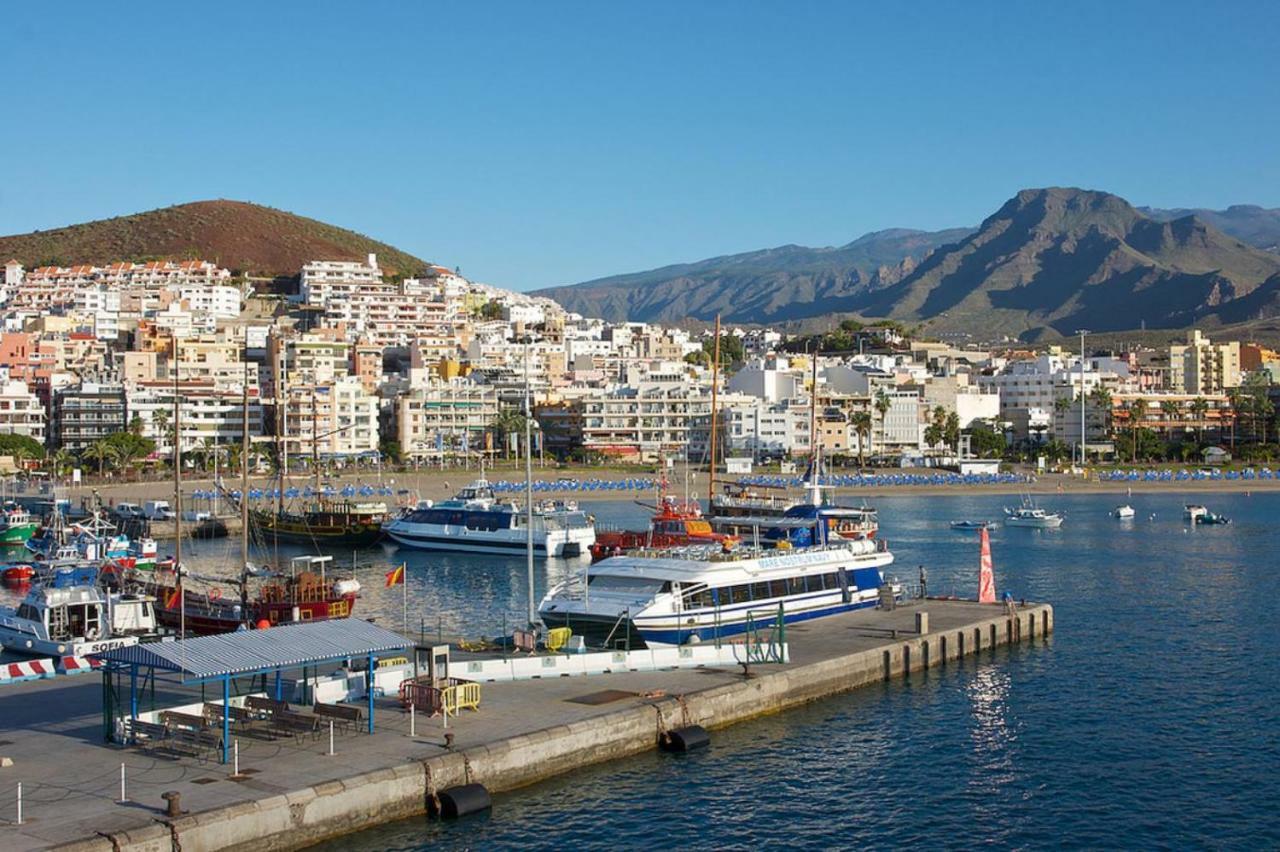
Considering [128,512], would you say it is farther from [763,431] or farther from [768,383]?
[768,383]

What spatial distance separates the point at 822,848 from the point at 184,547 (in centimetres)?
6020

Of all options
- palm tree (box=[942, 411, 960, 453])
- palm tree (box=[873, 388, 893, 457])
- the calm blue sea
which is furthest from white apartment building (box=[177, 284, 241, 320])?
the calm blue sea

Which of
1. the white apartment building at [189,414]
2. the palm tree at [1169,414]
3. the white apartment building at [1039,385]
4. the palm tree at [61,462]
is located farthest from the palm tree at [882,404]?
the palm tree at [61,462]

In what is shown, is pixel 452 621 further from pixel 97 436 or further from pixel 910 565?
pixel 97 436

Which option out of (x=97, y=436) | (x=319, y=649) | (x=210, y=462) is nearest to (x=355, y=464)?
(x=210, y=462)

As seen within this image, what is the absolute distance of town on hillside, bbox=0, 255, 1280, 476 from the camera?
12481cm

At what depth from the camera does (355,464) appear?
126 m

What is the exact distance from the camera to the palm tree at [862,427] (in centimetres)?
13975

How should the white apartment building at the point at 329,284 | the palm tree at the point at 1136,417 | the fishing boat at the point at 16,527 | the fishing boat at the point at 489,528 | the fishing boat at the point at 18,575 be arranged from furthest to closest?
the white apartment building at the point at 329,284 → the palm tree at the point at 1136,417 → the fishing boat at the point at 16,527 → the fishing boat at the point at 489,528 → the fishing boat at the point at 18,575

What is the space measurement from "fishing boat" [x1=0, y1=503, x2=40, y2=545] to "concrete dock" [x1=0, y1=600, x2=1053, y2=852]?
50903 millimetres

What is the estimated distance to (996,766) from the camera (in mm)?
28156

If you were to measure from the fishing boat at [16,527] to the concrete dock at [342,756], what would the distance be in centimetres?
5090

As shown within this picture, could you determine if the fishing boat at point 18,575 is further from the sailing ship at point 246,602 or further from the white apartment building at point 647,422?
the white apartment building at point 647,422

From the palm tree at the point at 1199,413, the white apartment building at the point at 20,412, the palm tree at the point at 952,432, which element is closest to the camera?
the white apartment building at the point at 20,412
